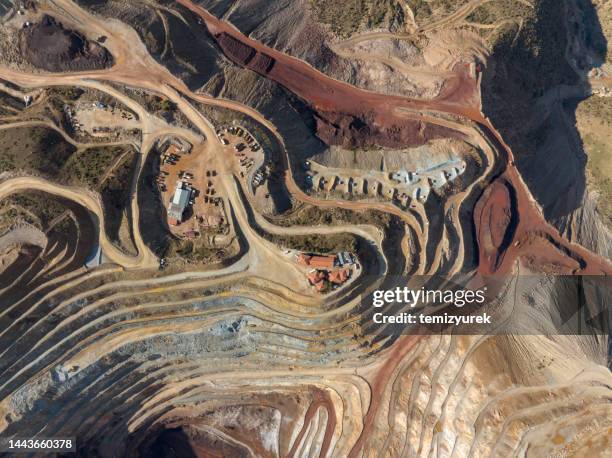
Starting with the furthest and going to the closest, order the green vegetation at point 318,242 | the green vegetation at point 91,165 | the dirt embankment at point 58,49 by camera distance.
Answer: the dirt embankment at point 58,49
the green vegetation at point 318,242
the green vegetation at point 91,165

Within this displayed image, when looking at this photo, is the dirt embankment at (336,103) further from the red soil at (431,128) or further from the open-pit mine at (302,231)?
the open-pit mine at (302,231)

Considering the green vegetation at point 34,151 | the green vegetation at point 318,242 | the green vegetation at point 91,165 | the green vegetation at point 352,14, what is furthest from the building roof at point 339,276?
the green vegetation at point 34,151

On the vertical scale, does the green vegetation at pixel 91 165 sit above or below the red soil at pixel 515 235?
above

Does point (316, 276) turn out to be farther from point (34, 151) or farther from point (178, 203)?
point (34, 151)

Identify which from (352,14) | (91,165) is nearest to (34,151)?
(91,165)

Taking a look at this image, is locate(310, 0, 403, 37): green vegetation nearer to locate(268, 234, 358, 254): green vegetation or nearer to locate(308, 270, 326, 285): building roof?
locate(268, 234, 358, 254): green vegetation

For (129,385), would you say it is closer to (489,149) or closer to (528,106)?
(489,149)

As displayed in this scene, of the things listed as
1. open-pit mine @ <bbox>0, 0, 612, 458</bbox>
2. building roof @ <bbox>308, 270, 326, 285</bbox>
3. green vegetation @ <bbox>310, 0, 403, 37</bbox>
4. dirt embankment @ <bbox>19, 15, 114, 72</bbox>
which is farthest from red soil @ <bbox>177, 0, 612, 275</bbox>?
building roof @ <bbox>308, 270, 326, 285</bbox>
